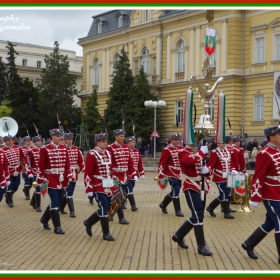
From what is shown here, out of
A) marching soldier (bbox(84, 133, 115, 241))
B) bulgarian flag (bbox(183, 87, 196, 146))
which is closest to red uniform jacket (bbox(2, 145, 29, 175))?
marching soldier (bbox(84, 133, 115, 241))

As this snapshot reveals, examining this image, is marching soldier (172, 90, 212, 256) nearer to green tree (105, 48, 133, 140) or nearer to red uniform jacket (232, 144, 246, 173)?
red uniform jacket (232, 144, 246, 173)

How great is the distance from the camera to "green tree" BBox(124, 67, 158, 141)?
4525 cm

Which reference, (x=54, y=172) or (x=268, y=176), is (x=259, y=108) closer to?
(x=54, y=172)

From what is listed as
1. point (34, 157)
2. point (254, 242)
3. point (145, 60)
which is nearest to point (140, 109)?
point (145, 60)

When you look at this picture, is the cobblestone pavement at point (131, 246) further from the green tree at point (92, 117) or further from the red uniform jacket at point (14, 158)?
the green tree at point (92, 117)

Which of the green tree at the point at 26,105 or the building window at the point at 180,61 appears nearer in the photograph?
the building window at the point at 180,61

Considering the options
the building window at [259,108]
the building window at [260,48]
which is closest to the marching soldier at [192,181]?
the building window at [259,108]

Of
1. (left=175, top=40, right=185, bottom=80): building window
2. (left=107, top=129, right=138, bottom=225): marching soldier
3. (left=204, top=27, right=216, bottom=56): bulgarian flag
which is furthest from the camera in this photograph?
(left=175, top=40, right=185, bottom=80): building window

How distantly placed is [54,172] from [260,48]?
102 ft

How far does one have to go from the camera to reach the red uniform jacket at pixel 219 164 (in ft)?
47.5

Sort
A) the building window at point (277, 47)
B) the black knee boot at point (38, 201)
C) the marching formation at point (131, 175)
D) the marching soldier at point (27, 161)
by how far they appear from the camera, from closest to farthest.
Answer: the marching formation at point (131, 175), the black knee boot at point (38, 201), the marching soldier at point (27, 161), the building window at point (277, 47)

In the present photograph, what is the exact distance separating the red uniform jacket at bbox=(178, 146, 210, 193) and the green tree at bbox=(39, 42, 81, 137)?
47264 millimetres

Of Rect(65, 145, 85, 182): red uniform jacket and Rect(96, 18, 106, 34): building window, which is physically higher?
Rect(96, 18, 106, 34): building window

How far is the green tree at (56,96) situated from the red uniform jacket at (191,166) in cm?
4726
